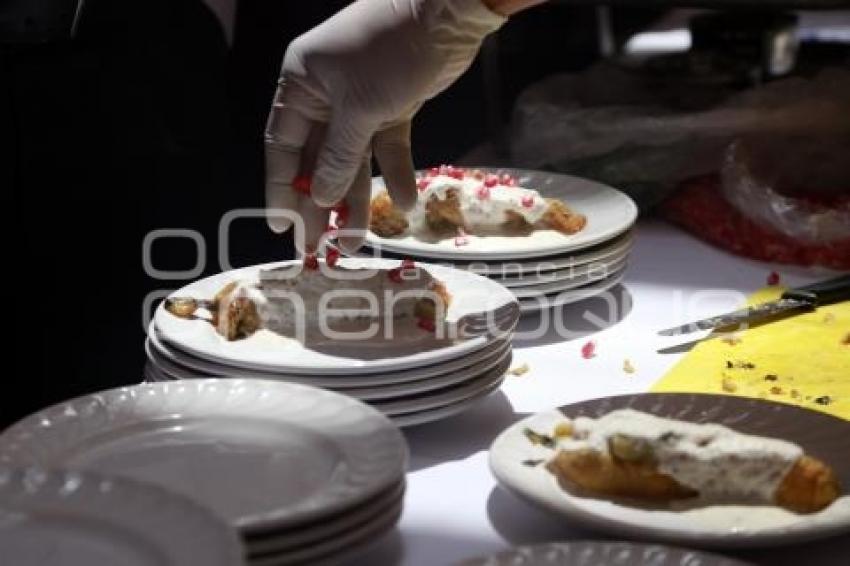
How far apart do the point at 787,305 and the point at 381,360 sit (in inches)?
28.2

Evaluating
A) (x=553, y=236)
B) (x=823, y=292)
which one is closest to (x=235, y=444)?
(x=553, y=236)

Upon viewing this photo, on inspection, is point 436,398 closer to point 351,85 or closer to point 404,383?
point 404,383

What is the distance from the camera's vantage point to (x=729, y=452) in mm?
1259

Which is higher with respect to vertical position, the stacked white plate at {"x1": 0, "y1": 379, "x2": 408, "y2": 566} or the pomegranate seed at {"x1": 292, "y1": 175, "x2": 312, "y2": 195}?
the pomegranate seed at {"x1": 292, "y1": 175, "x2": 312, "y2": 195}

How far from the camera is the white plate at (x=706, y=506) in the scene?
1.20 metres

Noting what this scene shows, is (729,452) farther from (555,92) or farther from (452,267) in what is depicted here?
(555,92)

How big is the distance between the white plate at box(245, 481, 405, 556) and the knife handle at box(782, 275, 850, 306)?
991mm

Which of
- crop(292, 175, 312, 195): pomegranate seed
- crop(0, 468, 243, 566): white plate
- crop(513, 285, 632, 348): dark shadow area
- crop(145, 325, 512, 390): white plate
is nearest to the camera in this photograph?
crop(0, 468, 243, 566): white plate

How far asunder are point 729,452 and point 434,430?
1.36 feet

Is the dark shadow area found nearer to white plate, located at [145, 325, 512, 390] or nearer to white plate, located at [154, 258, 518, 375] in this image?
white plate, located at [154, 258, 518, 375]

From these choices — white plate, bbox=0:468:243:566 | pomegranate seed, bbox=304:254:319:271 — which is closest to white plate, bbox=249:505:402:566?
white plate, bbox=0:468:243:566

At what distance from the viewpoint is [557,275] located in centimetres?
197

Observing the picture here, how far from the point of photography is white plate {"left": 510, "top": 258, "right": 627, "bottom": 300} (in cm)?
195

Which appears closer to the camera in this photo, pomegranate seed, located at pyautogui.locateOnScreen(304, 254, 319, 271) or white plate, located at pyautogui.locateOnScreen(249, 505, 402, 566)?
white plate, located at pyautogui.locateOnScreen(249, 505, 402, 566)
